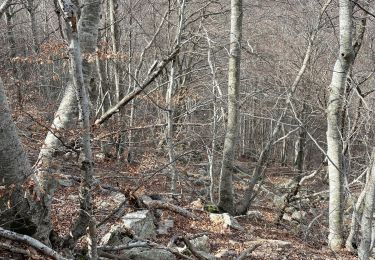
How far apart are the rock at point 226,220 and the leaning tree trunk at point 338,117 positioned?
1.60 meters

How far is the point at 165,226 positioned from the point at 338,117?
3.19 metres

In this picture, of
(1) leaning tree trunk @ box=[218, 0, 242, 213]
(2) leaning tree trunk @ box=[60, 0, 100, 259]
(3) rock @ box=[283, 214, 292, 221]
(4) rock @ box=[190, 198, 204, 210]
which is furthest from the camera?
(3) rock @ box=[283, 214, 292, 221]

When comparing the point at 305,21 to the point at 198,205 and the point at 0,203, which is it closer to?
the point at 198,205

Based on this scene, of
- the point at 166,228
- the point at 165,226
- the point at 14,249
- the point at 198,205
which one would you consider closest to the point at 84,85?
the point at 14,249

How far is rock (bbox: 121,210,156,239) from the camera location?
527 centimetres

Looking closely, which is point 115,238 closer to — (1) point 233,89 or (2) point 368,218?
(2) point 368,218

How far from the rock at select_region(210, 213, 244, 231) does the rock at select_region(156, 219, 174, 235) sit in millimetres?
997

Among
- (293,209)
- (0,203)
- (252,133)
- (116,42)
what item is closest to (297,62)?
(293,209)

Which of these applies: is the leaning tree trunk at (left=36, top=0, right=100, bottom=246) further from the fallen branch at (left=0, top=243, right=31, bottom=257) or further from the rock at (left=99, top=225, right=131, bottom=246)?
the rock at (left=99, top=225, right=131, bottom=246)

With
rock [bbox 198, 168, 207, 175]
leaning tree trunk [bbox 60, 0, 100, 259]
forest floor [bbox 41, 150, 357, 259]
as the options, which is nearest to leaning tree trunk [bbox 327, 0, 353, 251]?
forest floor [bbox 41, 150, 357, 259]

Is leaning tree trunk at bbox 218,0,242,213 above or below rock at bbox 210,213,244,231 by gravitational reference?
above

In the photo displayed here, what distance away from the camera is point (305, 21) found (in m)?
11.5

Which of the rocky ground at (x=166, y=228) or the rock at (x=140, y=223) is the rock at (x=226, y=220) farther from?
the rock at (x=140, y=223)

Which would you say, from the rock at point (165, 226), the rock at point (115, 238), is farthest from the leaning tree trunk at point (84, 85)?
the rock at point (165, 226)
